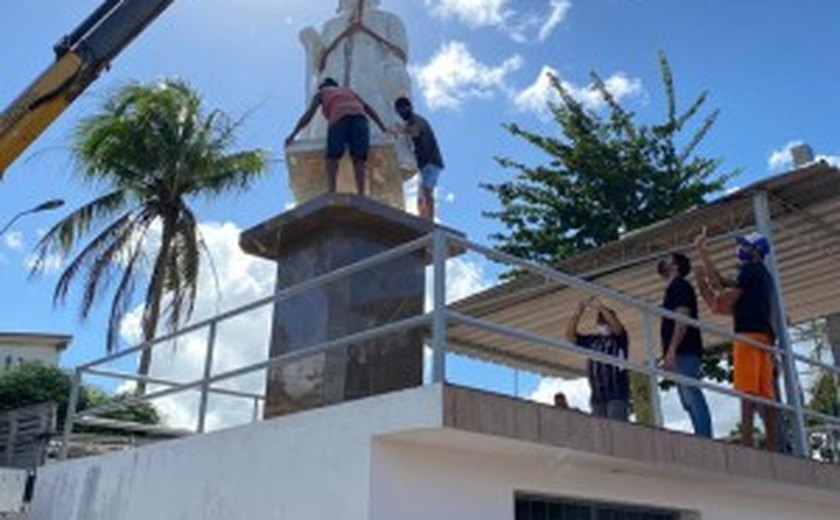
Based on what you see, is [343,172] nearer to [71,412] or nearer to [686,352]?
[71,412]

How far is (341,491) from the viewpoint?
15.5 feet

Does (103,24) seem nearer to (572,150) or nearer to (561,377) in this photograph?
A: (561,377)

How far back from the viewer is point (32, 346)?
38.3 meters

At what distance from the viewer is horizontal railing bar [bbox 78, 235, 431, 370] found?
5.02 m

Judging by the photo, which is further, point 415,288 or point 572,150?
point 572,150

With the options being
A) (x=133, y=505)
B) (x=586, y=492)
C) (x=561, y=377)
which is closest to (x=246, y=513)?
(x=133, y=505)

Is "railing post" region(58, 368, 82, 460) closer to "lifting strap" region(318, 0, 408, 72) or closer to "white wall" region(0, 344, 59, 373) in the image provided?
"lifting strap" region(318, 0, 408, 72)

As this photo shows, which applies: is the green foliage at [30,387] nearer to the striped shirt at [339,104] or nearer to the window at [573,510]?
the striped shirt at [339,104]

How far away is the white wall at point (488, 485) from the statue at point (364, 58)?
10.8 ft

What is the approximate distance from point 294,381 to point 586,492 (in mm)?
2195

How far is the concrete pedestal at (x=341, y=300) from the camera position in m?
6.45

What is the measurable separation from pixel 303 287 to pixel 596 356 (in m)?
1.80

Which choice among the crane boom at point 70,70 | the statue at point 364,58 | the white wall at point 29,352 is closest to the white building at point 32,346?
the white wall at point 29,352

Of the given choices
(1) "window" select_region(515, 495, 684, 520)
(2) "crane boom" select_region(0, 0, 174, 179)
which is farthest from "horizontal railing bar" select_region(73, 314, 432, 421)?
(2) "crane boom" select_region(0, 0, 174, 179)
